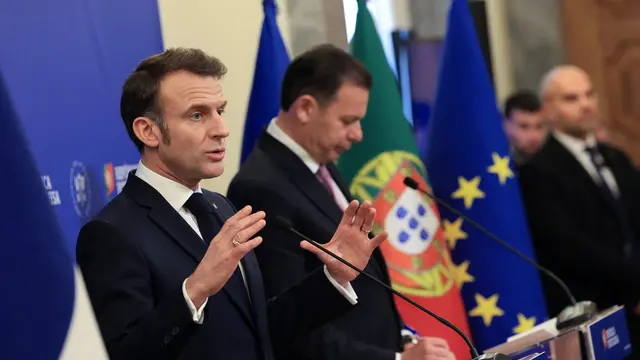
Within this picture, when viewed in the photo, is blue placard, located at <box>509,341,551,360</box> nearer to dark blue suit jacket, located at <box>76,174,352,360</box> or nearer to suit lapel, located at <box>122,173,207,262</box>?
dark blue suit jacket, located at <box>76,174,352,360</box>

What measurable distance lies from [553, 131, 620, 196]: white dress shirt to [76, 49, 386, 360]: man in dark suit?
1.99m

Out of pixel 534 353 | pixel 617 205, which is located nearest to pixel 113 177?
pixel 534 353

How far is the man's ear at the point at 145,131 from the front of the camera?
224 centimetres

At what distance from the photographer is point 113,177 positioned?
305cm

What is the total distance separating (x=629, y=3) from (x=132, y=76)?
5.31 metres

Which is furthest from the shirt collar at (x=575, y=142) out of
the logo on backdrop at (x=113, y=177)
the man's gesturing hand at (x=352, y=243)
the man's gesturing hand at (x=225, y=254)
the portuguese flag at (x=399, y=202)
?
the man's gesturing hand at (x=225, y=254)

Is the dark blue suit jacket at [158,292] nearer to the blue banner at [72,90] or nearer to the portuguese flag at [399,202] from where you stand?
the blue banner at [72,90]

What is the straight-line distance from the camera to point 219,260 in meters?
1.97

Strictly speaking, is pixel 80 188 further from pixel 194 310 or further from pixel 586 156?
pixel 586 156

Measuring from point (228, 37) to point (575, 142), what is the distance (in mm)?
1445

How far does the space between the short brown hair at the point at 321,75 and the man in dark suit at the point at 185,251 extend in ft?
2.36

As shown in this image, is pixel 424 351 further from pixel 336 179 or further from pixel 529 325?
pixel 529 325

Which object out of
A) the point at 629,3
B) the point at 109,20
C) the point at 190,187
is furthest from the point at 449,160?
the point at 629,3

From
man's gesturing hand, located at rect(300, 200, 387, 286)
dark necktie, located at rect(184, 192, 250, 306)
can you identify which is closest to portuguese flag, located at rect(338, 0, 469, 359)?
man's gesturing hand, located at rect(300, 200, 387, 286)
